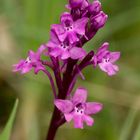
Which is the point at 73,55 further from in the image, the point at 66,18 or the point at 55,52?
the point at 66,18

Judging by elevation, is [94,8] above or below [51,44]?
above

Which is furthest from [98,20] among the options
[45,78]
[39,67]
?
[45,78]

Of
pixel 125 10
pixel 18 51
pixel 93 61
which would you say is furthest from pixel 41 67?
pixel 125 10

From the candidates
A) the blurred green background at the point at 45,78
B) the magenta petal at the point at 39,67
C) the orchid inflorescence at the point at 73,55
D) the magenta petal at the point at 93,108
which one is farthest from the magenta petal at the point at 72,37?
the blurred green background at the point at 45,78

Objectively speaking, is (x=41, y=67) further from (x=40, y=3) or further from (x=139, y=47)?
(x=139, y=47)

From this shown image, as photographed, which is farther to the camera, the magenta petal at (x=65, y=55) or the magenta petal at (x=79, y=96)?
the magenta petal at (x=79, y=96)

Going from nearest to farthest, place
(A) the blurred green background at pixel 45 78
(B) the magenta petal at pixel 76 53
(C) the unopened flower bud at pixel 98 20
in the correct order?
(B) the magenta petal at pixel 76 53 < (C) the unopened flower bud at pixel 98 20 < (A) the blurred green background at pixel 45 78

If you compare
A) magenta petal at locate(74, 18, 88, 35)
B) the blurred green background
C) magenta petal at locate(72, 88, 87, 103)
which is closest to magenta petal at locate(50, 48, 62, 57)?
magenta petal at locate(74, 18, 88, 35)

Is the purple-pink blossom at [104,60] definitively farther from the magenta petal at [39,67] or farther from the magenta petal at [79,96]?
the magenta petal at [39,67]
